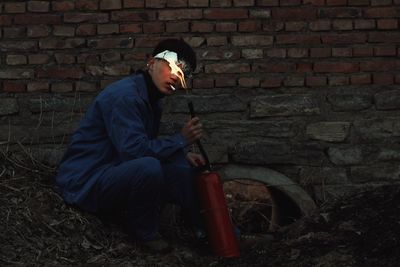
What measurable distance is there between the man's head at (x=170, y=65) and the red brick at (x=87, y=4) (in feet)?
2.61

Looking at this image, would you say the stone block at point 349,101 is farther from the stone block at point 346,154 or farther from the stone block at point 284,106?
the stone block at point 346,154

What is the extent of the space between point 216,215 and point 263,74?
119 centimetres

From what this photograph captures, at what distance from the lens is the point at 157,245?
4219 mm

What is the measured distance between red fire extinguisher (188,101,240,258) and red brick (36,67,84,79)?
1.08m

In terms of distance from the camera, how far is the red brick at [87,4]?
498 cm

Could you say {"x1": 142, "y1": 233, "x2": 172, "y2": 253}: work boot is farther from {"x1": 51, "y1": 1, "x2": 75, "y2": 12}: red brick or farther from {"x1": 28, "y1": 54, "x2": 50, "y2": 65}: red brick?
{"x1": 51, "y1": 1, "x2": 75, "y2": 12}: red brick

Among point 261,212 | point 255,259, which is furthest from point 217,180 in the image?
point 261,212

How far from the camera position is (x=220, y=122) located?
495cm

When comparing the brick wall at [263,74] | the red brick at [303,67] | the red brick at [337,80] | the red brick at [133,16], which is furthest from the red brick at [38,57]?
the red brick at [337,80]

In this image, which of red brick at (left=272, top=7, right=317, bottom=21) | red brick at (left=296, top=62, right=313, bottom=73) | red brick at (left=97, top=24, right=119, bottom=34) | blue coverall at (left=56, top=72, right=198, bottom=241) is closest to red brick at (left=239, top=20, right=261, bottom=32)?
red brick at (left=272, top=7, right=317, bottom=21)


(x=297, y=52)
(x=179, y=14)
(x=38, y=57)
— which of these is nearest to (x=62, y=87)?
(x=38, y=57)

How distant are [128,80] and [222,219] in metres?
0.99

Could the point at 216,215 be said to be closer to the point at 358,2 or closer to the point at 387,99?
the point at 387,99

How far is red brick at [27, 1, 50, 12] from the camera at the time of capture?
4984 mm
